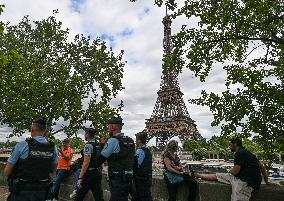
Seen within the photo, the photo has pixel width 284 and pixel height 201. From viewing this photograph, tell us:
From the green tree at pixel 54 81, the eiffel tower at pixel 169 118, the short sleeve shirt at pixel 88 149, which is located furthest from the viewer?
the eiffel tower at pixel 169 118

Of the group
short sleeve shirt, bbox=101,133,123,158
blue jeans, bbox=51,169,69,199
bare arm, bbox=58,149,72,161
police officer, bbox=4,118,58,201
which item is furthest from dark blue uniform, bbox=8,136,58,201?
blue jeans, bbox=51,169,69,199

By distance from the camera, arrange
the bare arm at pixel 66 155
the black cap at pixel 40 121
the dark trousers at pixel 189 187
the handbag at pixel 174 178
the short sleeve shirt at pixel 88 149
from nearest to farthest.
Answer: the black cap at pixel 40 121
the short sleeve shirt at pixel 88 149
the dark trousers at pixel 189 187
the handbag at pixel 174 178
the bare arm at pixel 66 155

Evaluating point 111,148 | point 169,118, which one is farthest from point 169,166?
point 169,118

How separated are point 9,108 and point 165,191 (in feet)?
50.8

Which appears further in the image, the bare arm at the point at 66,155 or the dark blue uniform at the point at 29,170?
the bare arm at the point at 66,155

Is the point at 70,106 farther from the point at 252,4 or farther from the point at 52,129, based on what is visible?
the point at 252,4

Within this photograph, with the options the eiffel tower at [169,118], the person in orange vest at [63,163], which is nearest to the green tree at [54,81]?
the person in orange vest at [63,163]

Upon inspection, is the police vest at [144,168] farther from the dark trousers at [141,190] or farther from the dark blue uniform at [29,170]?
the dark blue uniform at [29,170]

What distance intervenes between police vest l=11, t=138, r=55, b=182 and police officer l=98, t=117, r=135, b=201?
1.02 meters

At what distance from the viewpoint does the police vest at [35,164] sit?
4.58m

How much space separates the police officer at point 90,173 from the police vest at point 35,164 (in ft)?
5.56

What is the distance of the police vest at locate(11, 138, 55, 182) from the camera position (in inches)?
180

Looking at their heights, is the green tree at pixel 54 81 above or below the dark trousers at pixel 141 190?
above

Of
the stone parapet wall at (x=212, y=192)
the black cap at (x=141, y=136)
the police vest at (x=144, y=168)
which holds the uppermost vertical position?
the black cap at (x=141, y=136)
